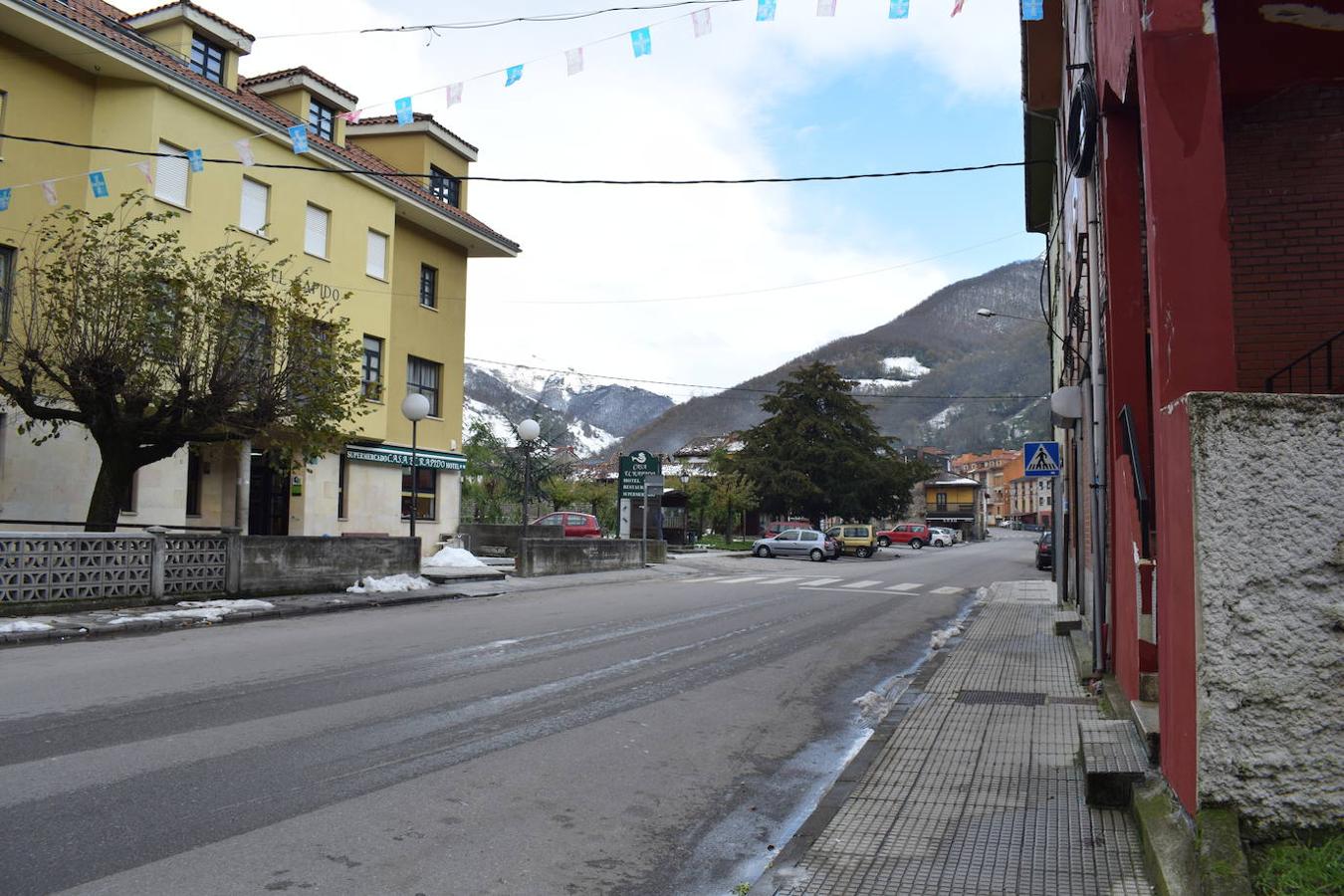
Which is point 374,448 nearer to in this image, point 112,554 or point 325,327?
point 325,327

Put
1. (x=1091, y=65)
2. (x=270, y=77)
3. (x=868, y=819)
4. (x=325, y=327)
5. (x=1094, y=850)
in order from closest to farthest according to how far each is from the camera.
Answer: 1. (x=1094, y=850)
2. (x=868, y=819)
3. (x=1091, y=65)
4. (x=325, y=327)
5. (x=270, y=77)

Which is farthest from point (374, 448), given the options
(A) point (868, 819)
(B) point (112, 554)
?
(A) point (868, 819)

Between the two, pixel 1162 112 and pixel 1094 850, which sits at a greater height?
pixel 1162 112

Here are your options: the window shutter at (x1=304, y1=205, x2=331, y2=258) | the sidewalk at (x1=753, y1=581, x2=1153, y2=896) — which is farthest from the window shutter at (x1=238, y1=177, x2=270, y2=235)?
the sidewalk at (x1=753, y1=581, x2=1153, y2=896)

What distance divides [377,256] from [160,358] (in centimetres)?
1229

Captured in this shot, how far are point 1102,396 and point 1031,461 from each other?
10.7m

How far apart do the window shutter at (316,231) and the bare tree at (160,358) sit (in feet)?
23.0

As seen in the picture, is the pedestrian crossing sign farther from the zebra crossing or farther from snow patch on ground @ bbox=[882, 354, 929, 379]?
snow patch on ground @ bbox=[882, 354, 929, 379]

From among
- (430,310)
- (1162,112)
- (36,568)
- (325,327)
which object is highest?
(430,310)

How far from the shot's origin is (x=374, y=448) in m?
26.8

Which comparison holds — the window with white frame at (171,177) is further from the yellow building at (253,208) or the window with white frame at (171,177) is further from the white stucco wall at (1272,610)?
the white stucco wall at (1272,610)

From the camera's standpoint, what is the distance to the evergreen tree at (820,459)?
57.6 m

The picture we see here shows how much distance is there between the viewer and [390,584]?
18.5m

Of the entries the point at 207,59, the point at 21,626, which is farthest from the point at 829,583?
the point at 207,59
